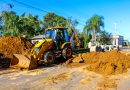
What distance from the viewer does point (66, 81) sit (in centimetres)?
1321

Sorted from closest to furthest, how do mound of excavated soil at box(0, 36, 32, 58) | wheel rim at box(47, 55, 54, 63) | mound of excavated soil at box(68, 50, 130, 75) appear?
mound of excavated soil at box(68, 50, 130, 75) → wheel rim at box(47, 55, 54, 63) → mound of excavated soil at box(0, 36, 32, 58)

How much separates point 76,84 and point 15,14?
4760 centimetres

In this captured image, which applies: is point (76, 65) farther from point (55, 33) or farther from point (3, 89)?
point (3, 89)

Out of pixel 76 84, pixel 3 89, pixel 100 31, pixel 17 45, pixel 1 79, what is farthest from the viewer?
pixel 100 31

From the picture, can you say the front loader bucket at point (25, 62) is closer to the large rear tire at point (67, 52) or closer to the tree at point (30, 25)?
the large rear tire at point (67, 52)

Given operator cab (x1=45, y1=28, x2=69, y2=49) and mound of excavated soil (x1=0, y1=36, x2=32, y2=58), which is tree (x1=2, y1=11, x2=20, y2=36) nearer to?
mound of excavated soil (x1=0, y1=36, x2=32, y2=58)

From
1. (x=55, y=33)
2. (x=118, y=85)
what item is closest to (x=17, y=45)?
(x=55, y=33)

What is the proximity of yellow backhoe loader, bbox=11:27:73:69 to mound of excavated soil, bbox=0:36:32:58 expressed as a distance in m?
4.04

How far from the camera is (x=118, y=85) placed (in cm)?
1213

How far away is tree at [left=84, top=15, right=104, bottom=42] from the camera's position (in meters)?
74.6

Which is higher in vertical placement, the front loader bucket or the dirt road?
the front loader bucket

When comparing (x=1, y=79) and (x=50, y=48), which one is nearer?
(x=1, y=79)

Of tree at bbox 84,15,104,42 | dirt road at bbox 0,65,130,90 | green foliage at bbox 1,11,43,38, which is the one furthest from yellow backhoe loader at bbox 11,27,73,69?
tree at bbox 84,15,104,42

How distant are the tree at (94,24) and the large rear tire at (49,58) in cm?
5489
